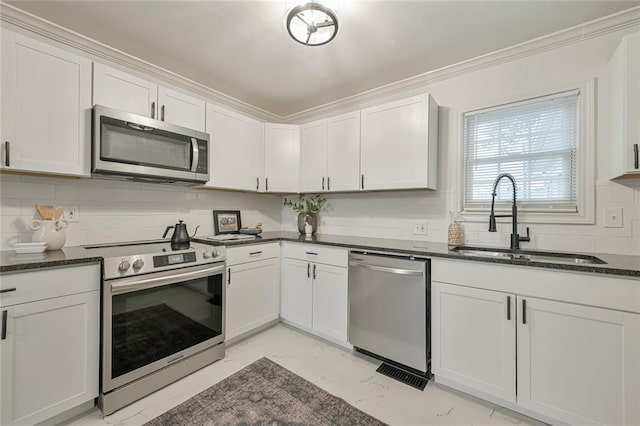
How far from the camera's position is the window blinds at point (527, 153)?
79.5 inches

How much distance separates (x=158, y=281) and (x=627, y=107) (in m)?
3.13

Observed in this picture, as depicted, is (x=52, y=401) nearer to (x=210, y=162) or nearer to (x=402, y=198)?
(x=210, y=162)

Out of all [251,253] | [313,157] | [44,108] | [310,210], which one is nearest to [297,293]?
[251,253]

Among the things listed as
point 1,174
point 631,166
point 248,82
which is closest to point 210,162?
point 248,82

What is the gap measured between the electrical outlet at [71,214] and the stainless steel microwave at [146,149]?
1.43 ft

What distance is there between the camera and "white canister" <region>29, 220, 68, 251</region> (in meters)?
1.77

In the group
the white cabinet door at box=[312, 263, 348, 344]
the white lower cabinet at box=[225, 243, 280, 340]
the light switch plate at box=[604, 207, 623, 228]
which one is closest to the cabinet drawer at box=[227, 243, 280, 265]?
the white lower cabinet at box=[225, 243, 280, 340]

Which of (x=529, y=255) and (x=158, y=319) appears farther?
(x=529, y=255)

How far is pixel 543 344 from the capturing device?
1570 millimetres

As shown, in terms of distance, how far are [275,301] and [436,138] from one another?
7.48ft

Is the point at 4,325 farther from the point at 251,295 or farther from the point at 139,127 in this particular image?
the point at 251,295

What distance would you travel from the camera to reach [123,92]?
203 centimetres

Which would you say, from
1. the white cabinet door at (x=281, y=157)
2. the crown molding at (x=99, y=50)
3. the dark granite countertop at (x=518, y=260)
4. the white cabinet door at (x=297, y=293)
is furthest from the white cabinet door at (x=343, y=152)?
the crown molding at (x=99, y=50)

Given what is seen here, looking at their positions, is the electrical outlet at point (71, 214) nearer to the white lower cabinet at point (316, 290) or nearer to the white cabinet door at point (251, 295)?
the white cabinet door at point (251, 295)
